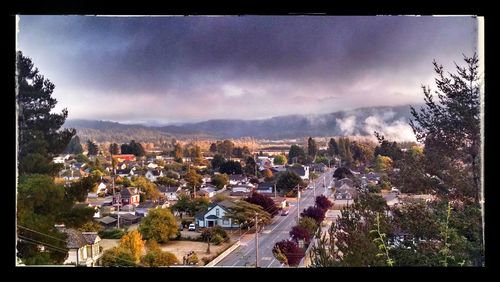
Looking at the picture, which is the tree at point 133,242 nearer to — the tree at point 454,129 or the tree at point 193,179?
the tree at point 193,179

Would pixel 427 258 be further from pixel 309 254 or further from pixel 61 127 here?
pixel 61 127

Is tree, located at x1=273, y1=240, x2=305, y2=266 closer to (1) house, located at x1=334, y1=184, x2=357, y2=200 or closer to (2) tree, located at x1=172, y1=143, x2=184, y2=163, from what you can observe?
(1) house, located at x1=334, y1=184, x2=357, y2=200

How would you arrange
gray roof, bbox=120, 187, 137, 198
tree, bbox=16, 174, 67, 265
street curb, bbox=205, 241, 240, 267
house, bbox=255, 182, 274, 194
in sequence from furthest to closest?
house, bbox=255, 182, 274, 194, gray roof, bbox=120, 187, 137, 198, street curb, bbox=205, 241, 240, 267, tree, bbox=16, 174, 67, 265

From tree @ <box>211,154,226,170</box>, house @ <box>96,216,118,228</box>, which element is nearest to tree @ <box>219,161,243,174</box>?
tree @ <box>211,154,226,170</box>

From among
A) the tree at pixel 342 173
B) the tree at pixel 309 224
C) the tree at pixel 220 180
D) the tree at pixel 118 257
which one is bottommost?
the tree at pixel 118 257

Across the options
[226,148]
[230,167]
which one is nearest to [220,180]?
[230,167]

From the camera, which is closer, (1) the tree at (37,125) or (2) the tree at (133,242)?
(1) the tree at (37,125)

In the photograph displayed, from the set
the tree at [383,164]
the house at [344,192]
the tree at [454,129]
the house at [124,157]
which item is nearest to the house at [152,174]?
the house at [124,157]
